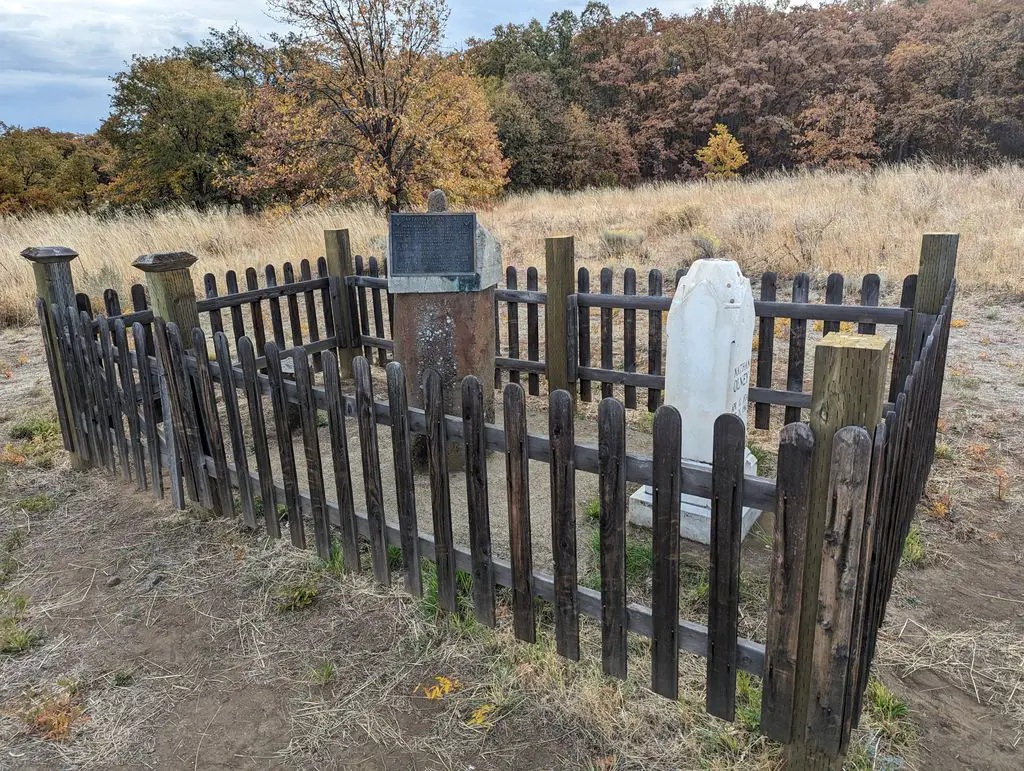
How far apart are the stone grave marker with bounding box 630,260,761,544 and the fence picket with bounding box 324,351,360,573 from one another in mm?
1652

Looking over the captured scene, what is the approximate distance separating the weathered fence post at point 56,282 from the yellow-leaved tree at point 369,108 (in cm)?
977

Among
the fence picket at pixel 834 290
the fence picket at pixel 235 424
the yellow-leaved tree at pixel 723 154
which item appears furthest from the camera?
the yellow-leaved tree at pixel 723 154

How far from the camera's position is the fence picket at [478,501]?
262 centimetres

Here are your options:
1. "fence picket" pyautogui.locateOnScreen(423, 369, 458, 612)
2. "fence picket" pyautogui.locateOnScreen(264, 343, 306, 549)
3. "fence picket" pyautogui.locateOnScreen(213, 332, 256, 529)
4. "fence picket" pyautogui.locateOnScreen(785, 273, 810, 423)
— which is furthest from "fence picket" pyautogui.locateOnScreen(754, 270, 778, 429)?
"fence picket" pyautogui.locateOnScreen(213, 332, 256, 529)

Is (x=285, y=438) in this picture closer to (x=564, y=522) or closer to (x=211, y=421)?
(x=211, y=421)

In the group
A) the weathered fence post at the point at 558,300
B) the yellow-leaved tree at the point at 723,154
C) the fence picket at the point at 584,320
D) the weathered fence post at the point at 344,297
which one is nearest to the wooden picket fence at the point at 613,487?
the weathered fence post at the point at 558,300

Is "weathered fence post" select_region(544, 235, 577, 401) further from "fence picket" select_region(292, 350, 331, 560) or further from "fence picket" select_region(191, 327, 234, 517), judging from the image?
"fence picket" select_region(191, 327, 234, 517)

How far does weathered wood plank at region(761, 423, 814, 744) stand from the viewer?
1.93 metres

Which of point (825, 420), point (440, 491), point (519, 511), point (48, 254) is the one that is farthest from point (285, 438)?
point (825, 420)

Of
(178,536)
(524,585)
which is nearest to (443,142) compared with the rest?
(178,536)

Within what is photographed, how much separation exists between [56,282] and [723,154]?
27.3 meters

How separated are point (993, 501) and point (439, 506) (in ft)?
10.9

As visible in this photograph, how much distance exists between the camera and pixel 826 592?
1936mm

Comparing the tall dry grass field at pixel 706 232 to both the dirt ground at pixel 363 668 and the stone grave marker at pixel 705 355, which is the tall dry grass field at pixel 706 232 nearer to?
the stone grave marker at pixel 705 355
